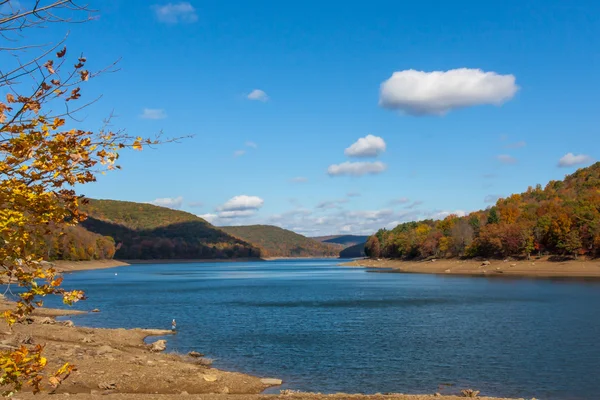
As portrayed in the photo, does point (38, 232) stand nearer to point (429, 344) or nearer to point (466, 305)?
point (429, 344)

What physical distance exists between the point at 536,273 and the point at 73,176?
139731 millimetres

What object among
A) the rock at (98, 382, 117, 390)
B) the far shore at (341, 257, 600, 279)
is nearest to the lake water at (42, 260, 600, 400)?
the rock at (98, 382, 117, 390)

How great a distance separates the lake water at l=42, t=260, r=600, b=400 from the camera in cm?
2738

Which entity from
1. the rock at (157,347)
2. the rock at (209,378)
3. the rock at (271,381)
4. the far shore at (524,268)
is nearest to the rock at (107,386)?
the rock at (209,378)

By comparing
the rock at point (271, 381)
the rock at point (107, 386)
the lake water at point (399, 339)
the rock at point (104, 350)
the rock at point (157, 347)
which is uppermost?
the rock at point (104, 350)

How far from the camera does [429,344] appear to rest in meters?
38.1

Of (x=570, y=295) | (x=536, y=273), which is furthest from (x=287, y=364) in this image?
(x=536, y=273)

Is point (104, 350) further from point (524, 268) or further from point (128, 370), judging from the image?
point (524, 268)

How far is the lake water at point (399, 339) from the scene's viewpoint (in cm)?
2738

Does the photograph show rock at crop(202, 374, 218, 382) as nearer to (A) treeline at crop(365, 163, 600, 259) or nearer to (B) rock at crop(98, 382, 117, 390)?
(B) rock at crop(98, 382, 117, 390)

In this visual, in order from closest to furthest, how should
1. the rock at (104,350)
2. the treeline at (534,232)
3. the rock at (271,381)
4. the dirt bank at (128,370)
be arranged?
1. the dirt bank at (128,370)
2. the rock at (271,381)
3. the rock at (104,350)
4. the treeline at (534,232)

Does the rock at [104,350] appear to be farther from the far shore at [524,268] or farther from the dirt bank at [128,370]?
the far shore at [524,268]

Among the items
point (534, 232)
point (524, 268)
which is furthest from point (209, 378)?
point (534, 232)

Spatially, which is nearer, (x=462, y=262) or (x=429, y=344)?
(x=429, y=344)
